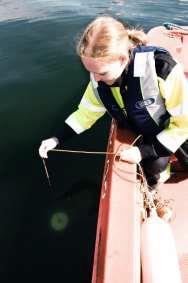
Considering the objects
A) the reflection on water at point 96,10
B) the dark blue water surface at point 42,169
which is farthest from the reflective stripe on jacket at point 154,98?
the reflection on water at point 96,10

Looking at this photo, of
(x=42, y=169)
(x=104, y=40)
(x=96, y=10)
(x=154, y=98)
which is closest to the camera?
(x=104, y=40)

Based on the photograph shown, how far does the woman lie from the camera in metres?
2.08

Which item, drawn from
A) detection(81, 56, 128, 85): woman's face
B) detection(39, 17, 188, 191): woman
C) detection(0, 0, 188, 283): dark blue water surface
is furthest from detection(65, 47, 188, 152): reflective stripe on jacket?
detection(0, 0, 188, 283): dark blue water surface

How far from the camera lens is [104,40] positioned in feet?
6.75

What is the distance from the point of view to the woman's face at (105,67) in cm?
205

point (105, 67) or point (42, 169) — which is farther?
point (42, 169)

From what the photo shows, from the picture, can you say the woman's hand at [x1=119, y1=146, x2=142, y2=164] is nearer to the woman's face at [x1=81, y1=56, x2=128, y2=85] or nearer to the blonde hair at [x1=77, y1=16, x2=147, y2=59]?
the woman's face at [x1=81, y1=56, x2=128, y2=85]

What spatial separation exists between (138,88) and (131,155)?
436 mm

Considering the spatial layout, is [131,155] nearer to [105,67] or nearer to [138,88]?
[138,88]

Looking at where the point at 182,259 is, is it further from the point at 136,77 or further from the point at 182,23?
the point at 182,23

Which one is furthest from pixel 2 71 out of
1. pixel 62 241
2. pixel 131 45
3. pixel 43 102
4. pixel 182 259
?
pixel 182 259

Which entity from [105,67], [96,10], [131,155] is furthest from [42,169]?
[96,10]

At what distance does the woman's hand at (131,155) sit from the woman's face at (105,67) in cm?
49

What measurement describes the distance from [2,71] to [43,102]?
54.4 inches
